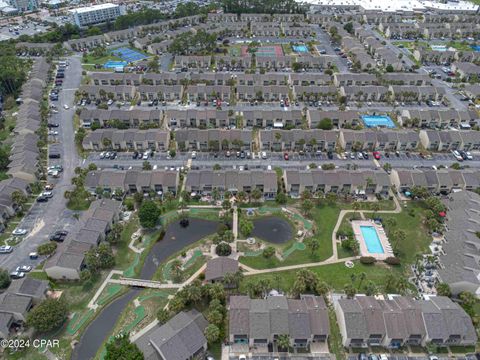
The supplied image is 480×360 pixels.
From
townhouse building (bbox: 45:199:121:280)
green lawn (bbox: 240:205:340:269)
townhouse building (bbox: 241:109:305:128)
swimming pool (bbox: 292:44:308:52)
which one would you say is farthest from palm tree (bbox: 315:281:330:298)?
swimming pool (bbox: 292:44:308:52)

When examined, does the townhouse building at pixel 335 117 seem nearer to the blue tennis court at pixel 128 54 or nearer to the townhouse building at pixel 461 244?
the townhouse building at pixel 461 244

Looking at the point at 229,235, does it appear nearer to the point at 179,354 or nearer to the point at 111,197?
the point at 179,354

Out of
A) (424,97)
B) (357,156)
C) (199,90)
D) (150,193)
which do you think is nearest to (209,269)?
(150,193)

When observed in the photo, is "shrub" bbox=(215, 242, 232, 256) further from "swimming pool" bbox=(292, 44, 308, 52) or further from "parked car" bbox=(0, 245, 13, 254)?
"swimming pool" bbox=(292, 44, 308, 52)

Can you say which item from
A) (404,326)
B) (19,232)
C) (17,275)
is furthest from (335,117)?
(17,275)

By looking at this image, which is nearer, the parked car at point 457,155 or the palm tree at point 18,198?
the palm tree at point 18,198

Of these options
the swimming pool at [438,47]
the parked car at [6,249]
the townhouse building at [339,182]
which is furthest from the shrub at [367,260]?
the swimming pool at [438,47]
